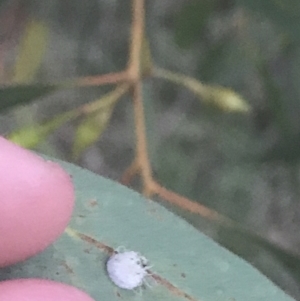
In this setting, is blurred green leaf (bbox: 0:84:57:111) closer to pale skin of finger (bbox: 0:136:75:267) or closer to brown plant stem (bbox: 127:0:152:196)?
brown plant stem (bbox: 127:0:152:196)

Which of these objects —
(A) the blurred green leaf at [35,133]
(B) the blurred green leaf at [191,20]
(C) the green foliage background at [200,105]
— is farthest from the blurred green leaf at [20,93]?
(B) the blurred green leaf at [191,20]

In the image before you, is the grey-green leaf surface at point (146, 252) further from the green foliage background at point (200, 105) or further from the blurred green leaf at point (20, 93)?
the green foliage background at point (200, 105)

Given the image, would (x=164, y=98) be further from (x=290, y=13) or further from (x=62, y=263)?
(x=62, y=263)

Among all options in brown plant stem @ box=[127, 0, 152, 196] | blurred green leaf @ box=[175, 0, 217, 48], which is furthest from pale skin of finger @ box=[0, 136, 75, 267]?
blurred green leaf @ box=[175, 0, 217, 48]

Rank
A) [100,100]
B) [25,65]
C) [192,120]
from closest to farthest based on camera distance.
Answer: [100,100] → [25,65] → [192,120]

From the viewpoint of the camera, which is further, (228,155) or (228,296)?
(228,155)

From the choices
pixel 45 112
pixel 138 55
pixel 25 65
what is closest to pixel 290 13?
pixel 138 55

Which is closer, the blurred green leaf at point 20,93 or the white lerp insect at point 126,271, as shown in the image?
the white lerp insect at point 126,271
